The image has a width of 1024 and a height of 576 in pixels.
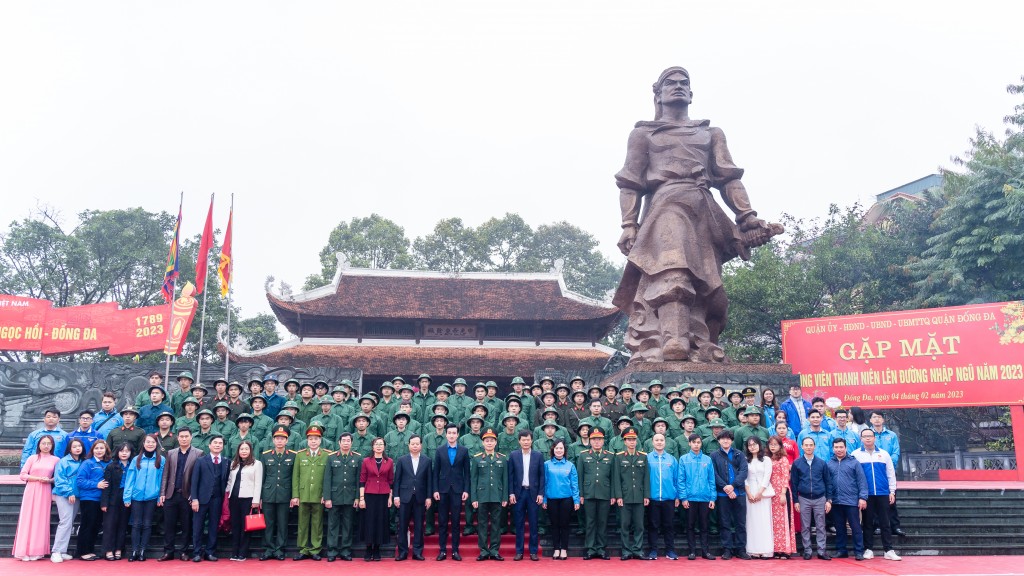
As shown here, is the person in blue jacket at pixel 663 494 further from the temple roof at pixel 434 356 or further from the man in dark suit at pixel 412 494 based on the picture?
the temple roof at pixel 434 356

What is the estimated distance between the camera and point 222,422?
781cm

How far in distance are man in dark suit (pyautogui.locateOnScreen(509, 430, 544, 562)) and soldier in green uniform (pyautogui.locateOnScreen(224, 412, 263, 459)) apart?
2.42 metres

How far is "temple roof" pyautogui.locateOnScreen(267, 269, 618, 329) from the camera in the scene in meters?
21.0

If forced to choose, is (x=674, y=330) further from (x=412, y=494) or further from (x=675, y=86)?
(x=412, y=494)

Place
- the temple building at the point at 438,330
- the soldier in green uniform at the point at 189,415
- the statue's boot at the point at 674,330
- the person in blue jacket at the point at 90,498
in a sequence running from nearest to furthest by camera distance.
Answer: the person in blue jacket at the point at 90,498, the soldier in green uniform at the point at 189,415, the statue's boot at the point at 674,330, the temple building at the point at 438,330

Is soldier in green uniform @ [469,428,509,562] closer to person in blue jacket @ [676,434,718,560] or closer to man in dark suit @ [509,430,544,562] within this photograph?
man in dark suit @ [509,430,544,562]

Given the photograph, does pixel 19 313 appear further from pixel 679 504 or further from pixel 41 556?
pixel 679 504

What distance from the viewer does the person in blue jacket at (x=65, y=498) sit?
672cm

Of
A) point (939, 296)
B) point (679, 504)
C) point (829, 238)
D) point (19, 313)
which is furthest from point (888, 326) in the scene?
point (19, 313)

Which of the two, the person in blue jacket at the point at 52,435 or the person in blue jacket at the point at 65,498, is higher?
the person in blue jacket at the point at 52,435

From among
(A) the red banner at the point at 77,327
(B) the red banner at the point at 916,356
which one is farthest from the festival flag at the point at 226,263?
(B) the red banner at the point at 916,356

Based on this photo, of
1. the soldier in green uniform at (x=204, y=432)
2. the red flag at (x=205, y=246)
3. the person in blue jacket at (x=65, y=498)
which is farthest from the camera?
the red flag at (x=205, y=246)

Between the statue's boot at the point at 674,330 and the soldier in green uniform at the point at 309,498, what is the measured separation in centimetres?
494

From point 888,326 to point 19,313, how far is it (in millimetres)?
18540
